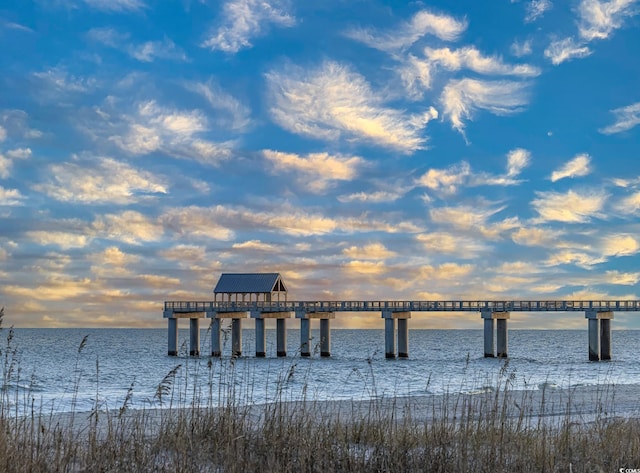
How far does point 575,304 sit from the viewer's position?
64500mm

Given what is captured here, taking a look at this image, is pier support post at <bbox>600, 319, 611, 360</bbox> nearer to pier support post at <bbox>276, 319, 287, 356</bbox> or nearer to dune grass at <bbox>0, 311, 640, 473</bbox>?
pier support post at <bbox>276, 319, 287, 356</bbox>

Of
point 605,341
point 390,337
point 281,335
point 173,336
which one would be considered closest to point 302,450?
point 390,337

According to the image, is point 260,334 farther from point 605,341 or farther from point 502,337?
point 605,341

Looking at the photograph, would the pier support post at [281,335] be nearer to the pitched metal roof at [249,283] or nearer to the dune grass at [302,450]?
the pitched metal roof at [249,283]

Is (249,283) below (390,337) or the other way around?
the other way around

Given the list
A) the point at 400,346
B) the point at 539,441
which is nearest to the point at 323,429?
the point at 539,441

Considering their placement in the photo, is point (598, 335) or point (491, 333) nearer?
point (598, 335)

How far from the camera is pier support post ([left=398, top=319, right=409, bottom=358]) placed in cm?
6756

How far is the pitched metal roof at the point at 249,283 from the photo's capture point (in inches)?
2827

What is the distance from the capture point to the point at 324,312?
6869 cm

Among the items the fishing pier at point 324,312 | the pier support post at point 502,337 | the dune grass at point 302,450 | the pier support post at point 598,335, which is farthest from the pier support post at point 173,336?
the dune grass at point 302,450

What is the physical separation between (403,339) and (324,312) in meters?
7.66

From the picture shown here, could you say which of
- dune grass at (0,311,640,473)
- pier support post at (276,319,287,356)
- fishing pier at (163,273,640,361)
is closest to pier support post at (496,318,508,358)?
fishing pier at (163,273,640,361)

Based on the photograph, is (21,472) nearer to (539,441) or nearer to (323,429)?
(323,429)
